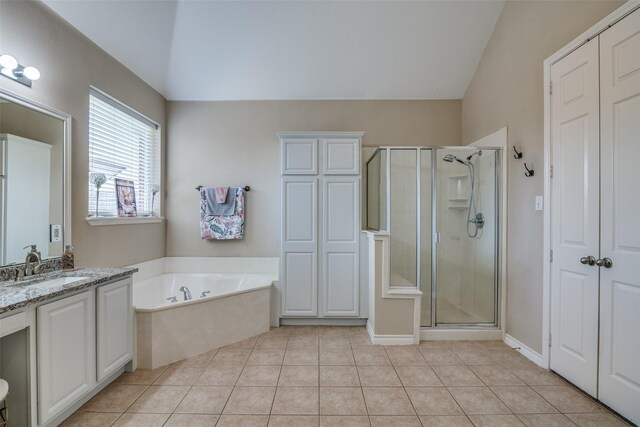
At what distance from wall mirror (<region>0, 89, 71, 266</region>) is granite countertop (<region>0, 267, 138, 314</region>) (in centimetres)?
19

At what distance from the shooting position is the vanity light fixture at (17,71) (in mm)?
1773

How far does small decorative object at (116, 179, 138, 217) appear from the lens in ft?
9.57

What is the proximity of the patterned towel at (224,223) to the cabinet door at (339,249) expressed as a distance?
1.07 meters

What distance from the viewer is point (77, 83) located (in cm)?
237

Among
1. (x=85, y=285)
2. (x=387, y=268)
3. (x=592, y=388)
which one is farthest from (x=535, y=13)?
(x=85, y=285)

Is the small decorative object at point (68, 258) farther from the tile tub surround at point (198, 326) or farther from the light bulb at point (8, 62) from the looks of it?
the light bulb at point (8, 62)

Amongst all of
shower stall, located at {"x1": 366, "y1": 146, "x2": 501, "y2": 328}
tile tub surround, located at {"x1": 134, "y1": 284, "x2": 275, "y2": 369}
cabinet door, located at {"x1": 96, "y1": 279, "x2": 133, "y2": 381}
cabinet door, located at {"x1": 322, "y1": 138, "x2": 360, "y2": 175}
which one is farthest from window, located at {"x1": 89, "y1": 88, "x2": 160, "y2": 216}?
shower stall, located at {"x1": 366, "y1": 146, "x2": 501, "y2": 328}

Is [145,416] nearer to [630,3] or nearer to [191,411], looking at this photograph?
[191,411]

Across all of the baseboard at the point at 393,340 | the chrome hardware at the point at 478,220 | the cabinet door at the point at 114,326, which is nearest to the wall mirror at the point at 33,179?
the cabinet door at the point at 114,326

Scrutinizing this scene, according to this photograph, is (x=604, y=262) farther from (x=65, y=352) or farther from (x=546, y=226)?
(x=65, y=352)

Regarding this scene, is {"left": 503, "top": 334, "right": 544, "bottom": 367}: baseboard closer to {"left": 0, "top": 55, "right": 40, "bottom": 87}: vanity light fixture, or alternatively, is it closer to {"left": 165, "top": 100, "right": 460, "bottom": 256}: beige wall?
{"left": 165, "top": 100, "right": 460, "bottom": 256}: beige wall

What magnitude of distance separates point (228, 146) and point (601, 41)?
11.3 ft

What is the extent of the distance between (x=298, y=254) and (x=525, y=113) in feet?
8.22

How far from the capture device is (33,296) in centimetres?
149
